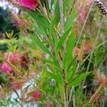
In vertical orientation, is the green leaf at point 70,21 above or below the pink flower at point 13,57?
above

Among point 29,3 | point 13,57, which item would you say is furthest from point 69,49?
point 13,57

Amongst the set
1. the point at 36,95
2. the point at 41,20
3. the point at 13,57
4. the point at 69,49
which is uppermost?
the point at 41,20

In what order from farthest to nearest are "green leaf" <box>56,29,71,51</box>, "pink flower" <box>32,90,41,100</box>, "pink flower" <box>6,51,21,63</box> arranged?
1. "pink flower" <box>6,51,21,63</box>
2. "pink flower" <box>32,90,41,100</box>
3. "green leaf" <box>56,29,71,51</box>

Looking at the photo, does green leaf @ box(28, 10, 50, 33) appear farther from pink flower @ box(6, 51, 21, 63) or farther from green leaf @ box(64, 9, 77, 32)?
pink flower @ box(6, 51, 21, 63)

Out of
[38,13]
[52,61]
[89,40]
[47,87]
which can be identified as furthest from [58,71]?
[89,40]

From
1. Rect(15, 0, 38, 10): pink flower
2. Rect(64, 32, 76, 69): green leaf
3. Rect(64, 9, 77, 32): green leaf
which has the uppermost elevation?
Rect(15, 0, 38, 10): pink flower

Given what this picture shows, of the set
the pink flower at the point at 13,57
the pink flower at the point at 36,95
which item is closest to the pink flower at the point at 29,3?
the pink flower at the point at 36,95

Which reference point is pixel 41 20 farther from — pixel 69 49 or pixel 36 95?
pixel 36 95

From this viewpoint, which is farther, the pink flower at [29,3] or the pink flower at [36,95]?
the pink flower at [36,95]

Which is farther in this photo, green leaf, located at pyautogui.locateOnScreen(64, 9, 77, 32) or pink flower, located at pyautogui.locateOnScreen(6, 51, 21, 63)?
pink flower, located at pyautogui.locateOnScreen(6, 51, 21, 63)

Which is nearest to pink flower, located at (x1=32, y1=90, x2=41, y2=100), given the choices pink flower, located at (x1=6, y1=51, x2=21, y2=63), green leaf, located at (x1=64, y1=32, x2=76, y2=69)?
pink flower, located at (x1=6, y1=51, x2=21, y2=63)

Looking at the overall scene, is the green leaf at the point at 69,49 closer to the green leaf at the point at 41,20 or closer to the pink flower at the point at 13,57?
the green leaf at the point at 41,20

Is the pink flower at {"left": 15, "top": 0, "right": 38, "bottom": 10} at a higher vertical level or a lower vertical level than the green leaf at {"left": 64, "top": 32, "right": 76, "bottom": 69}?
higher

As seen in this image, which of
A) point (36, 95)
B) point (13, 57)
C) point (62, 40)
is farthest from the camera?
point (13, 57)
